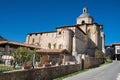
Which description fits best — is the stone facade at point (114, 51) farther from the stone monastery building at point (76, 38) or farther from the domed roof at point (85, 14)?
the domed roof at point (85, 14)

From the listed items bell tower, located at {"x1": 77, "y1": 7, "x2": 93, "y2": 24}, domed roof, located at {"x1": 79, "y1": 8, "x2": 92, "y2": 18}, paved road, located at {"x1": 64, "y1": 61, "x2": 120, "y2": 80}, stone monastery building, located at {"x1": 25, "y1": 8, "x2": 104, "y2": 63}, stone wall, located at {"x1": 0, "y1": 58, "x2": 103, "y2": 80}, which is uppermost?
domed roof, located at {"x1": 79, "y1": 8, "x2": 92, "y2": 18}

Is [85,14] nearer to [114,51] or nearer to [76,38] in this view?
[76,38]

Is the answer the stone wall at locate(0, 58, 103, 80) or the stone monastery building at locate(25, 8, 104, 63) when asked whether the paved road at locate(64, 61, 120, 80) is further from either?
the stone monastery building at locate(25, 8, 104, 63)

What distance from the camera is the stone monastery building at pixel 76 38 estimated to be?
5578 cm

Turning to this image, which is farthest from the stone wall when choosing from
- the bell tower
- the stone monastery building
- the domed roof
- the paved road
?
the domed roof

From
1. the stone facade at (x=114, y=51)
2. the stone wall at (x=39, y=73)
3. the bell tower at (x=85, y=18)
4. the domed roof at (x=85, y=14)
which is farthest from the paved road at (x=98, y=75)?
the stone facade at (x=114, y=51)

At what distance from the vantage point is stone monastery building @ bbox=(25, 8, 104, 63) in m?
55.8

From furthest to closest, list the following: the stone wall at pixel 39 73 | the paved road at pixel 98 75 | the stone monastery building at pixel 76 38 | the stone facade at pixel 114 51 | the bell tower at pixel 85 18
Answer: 1. the stone facade at pixel 114 51
2. the bell tower at pixel 85 18
3. the stone monastery building at pixel 76 38
4. the paved road at pixel 98 75
5. the stone wall at pixel 39 73

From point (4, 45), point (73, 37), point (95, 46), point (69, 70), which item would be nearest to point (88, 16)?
point (95, 46)

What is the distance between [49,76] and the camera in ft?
51.6

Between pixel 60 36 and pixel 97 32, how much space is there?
16.2 m

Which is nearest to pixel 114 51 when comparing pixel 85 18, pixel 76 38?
pixel 85 18

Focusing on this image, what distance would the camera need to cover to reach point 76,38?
2245 inches

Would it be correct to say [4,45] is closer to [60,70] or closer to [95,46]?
[60,70]
